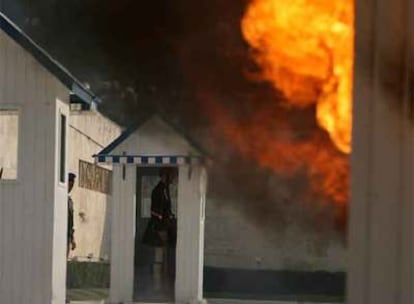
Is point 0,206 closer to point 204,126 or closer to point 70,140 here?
point 70,140

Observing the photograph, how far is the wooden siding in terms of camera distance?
10.0 metres

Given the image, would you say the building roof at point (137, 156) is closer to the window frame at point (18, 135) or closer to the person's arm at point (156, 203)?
the person's arm at point (156, 203)

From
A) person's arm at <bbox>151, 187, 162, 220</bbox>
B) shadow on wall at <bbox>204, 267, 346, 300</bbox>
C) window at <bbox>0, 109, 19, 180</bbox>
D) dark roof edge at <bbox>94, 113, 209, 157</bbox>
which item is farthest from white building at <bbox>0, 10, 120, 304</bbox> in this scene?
shadow on wall at <bbox>204, 267, 346, 300</bbox>

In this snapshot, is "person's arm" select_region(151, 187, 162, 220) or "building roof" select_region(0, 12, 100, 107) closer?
"building roof" select_region(0, 12, 100, 107)

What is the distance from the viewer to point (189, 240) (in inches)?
438

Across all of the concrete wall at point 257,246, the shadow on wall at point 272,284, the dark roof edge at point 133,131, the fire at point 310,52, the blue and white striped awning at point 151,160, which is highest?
the fire at point 310,52

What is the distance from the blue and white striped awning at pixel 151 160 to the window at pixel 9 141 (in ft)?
4.00

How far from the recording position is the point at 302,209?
8.48m

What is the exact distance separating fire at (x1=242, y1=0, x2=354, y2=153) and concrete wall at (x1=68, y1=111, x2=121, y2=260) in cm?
374

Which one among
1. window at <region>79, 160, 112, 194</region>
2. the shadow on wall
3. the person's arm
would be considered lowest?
the shadow on wall

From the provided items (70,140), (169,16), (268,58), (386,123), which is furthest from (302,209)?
(70,140)

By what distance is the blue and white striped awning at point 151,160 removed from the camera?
979cm

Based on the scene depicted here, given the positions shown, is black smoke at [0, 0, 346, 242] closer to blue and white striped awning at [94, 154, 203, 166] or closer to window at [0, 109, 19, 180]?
blue and white striped awning at [94, 154, 203, 166]

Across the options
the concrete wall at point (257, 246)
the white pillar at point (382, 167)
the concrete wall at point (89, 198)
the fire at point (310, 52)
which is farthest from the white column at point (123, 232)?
the white pillar at point (382, 167)
